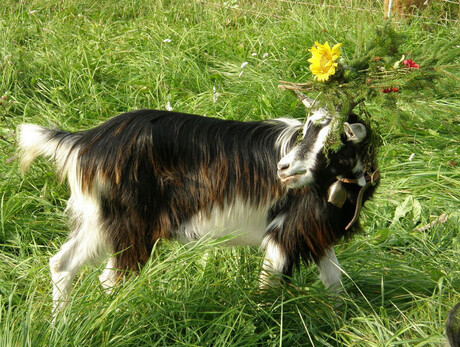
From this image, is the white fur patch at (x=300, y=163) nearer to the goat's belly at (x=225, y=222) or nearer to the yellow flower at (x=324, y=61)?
the yellow flower at (x=324, y=61)

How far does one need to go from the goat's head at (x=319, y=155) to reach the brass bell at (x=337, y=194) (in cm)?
4

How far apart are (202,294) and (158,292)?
23cm

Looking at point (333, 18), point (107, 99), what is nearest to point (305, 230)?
point (107, 99)

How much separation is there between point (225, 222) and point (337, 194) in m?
0.63

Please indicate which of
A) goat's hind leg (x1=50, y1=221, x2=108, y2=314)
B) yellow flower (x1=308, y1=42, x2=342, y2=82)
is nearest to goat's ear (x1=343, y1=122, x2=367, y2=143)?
yellow flower (x1=308, y1=42, x2=342, y2=82)

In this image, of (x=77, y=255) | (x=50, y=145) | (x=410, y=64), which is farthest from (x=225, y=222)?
(x=410, y=64)

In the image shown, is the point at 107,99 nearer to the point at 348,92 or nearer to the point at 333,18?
the point at 333,18

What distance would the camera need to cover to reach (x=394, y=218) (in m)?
4.13

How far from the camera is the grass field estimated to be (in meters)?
2.88

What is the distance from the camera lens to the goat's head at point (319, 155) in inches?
119

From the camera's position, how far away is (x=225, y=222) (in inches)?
135

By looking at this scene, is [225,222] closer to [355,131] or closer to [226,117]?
[355,131]

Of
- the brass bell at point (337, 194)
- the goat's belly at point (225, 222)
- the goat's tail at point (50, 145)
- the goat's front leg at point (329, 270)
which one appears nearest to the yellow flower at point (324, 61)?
the brass bell at point (337, 194)

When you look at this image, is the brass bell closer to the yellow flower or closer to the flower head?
the yellow flower
